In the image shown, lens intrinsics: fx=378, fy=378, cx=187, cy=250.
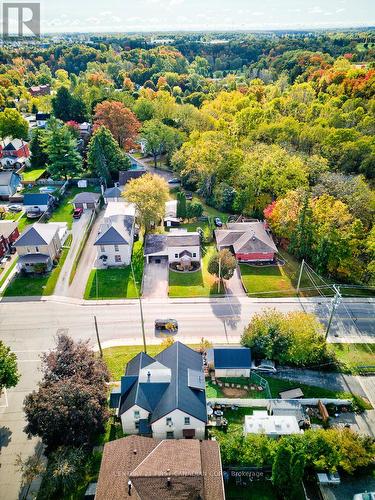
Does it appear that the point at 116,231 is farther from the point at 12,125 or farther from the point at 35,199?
the point at 12,125

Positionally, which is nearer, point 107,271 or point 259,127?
point 107,271

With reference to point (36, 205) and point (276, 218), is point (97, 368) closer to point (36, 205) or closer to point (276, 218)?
point (276, 218)

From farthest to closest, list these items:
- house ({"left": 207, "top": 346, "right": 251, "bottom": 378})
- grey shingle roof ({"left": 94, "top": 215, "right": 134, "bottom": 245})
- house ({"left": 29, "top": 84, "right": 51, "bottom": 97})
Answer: house ({"left": 29, "top": 84, "right": 51, "bottom": 97})
grey shingle roof ({"left": 94, "top": 215, "right": 134, "bottom": 245})
house ({"left": 207, "top": 346, "right": 251, "bottom": 378})

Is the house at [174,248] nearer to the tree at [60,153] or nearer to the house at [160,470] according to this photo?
the house at [160,470]

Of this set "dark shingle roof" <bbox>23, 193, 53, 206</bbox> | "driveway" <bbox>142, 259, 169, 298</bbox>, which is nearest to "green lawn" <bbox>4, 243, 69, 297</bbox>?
"driveway" <bbox>142, 259, 169, 298</bbox>

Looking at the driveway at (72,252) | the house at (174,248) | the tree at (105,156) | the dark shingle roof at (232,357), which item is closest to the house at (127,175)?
the tree at (105,156)

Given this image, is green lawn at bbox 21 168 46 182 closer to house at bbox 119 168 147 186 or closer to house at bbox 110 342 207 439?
house at bbox 119 168 147 186

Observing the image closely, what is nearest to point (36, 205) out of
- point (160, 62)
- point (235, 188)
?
point (235, 188)
